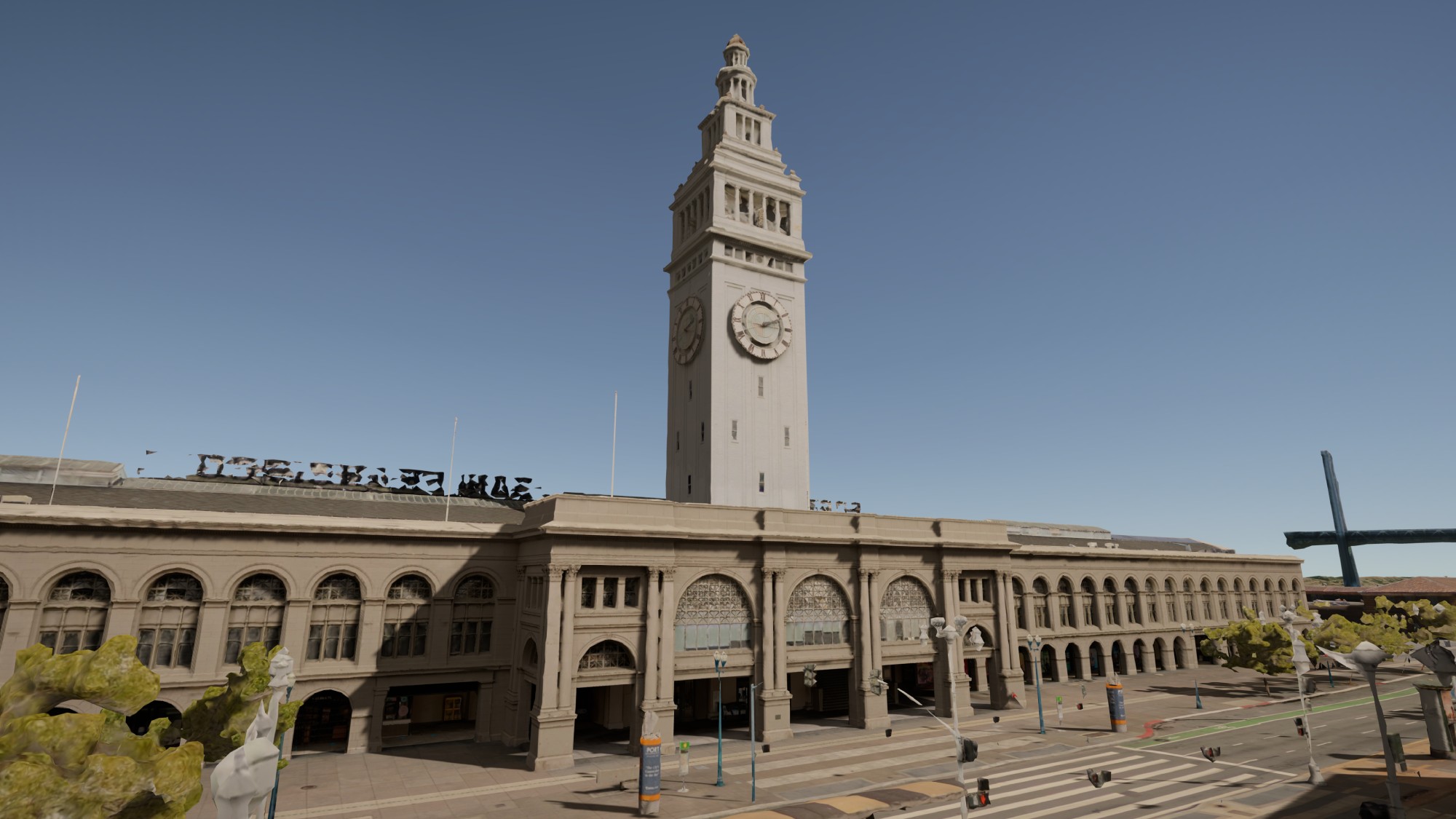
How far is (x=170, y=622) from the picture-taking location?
39156 mm

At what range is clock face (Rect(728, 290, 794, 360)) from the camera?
60.1 m

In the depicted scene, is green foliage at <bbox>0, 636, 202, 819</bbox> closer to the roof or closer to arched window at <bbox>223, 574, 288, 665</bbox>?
arched window at <bbox>223, 574, 288, 665</bbox>

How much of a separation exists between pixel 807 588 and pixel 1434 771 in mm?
33017

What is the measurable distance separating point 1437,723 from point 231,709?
55847mm

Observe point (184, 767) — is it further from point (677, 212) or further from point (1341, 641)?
point (1341, 641)

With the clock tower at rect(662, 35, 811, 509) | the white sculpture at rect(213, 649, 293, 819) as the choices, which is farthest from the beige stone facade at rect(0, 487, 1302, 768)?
the white sculpture at rect(213, 649, 293, 819)

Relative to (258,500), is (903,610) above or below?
below

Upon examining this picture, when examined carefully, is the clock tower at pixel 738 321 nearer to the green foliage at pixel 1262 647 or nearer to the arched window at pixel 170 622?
the arched window at pixel 170 622

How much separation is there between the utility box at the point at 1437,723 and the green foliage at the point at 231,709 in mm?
53362

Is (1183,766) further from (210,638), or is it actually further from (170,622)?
(170,622)

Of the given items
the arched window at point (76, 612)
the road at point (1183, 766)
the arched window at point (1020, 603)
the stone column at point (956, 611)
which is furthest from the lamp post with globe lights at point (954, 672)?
the arched window at point (76, 612)

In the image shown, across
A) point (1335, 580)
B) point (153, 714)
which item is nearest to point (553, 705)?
point (153, 714)

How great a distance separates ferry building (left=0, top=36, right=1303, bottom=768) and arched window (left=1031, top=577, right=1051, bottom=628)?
841 centimetres

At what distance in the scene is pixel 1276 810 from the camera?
3048 centimetres
